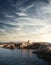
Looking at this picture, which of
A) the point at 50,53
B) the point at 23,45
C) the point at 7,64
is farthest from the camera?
the point at 23,45

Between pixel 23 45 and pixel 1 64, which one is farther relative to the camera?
pixel 23 45

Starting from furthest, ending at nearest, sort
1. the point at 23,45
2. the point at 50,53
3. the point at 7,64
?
the point at 23,45, the point at 50,53, the point at 7,64

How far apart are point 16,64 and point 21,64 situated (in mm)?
1682

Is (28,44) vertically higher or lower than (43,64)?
higher

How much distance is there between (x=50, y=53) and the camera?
64.9 m

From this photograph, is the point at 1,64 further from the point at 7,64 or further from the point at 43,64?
the point at 43,64

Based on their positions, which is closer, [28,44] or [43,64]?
[43,64]

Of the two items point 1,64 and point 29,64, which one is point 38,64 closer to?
point 29,64

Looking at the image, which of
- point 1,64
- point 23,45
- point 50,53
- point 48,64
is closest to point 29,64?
point 48,64

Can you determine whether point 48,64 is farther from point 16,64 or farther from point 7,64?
point 7,64

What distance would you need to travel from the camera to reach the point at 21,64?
1805 inches

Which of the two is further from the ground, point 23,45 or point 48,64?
point 23,45

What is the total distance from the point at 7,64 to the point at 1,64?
6.56 feet

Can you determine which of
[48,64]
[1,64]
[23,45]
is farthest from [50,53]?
[23,45]
